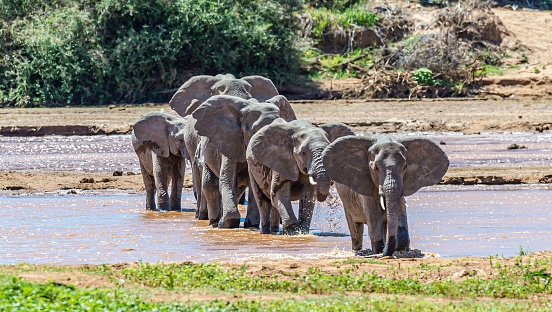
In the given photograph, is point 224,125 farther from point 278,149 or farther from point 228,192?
point 278,149

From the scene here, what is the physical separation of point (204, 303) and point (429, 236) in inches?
218

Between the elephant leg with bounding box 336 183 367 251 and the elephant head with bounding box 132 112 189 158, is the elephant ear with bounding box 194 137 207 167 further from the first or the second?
the elephant leg with bounding box 336 183 367 251

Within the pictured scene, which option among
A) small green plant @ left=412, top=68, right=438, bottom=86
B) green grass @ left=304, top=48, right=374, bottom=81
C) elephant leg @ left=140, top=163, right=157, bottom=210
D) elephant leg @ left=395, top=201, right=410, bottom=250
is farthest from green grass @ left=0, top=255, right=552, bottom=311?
green grass @ left=304, top=48, right=374, bottom=81

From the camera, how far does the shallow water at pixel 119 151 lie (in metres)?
20.2

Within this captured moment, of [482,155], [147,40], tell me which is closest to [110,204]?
[482,155]

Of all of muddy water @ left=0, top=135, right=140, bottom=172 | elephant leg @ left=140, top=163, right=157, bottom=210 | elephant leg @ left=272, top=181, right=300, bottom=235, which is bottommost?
muddy water @ left=0, top=135, right=140, bottom=172

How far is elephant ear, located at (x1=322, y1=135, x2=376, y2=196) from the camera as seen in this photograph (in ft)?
30.1

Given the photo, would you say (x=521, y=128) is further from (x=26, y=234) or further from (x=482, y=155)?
(x=26, y=234)

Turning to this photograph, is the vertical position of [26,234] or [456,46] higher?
[456,46]

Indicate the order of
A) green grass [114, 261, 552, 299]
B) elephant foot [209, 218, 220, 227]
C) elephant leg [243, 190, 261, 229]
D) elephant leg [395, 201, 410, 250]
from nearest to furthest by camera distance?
green grass [114, 261, 552, 299] < elephant leg [395, 201, 410, 250] < elephant leg [243, 190, 261, 229] < elephant foot [209, 218, 220, 227]

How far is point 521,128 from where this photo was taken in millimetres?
23766

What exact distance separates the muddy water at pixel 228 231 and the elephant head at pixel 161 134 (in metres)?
1.11

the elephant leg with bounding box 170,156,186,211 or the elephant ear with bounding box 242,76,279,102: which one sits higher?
the elephant ear with bounding box 242,76,279,102

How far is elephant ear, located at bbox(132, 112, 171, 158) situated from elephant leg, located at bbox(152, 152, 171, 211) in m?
0.16
